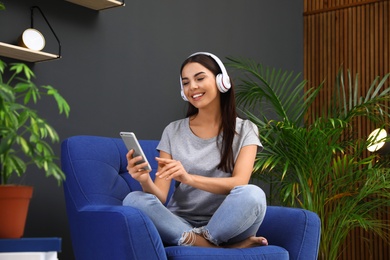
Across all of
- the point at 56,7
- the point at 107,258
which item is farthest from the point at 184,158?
the point at 56,7

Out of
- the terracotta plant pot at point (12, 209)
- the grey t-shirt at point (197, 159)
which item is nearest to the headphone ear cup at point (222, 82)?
the grey t-shirt at point (197, 159)

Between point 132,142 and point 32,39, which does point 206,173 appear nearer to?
point 132,142

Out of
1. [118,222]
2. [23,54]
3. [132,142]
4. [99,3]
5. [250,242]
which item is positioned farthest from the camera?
[99,3]

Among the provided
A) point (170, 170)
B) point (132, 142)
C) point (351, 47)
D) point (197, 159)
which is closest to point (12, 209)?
point (132, 142)

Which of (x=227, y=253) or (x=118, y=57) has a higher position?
(x=118, y=57)

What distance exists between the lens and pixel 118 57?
3977mm

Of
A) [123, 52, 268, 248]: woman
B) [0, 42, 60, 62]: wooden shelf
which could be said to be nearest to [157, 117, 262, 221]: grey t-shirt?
[123, 52, 268, 248]: woman

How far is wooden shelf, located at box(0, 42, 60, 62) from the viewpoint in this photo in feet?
10.1

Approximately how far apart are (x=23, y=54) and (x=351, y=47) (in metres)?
3.56

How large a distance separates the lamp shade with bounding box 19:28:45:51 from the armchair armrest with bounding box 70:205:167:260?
3.47 ft

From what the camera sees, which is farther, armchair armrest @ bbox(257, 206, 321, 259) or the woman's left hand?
armchair armrest @ bbox(257, 206, 321, 259)

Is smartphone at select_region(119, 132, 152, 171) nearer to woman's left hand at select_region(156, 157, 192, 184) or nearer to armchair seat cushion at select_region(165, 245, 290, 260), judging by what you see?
woman's left hand at select_region(156, 157, 192, 184)

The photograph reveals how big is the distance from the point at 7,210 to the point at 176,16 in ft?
10.6

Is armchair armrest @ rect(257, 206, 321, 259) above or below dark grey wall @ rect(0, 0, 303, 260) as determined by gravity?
below
